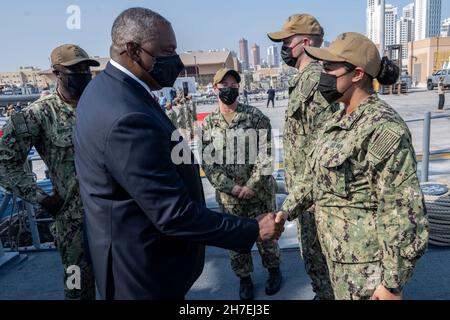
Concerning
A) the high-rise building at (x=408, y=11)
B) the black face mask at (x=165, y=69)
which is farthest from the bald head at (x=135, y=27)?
the high-rise building at (x=408, y=11)

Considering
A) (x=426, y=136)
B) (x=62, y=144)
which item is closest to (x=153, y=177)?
(x=62, y=144)

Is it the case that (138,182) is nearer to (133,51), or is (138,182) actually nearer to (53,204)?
(133,51)

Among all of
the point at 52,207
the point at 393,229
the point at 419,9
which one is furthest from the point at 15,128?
the point at 419,9

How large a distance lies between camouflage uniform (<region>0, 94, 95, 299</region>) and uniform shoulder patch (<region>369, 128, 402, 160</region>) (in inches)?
76.4

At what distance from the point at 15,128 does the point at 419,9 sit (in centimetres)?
20006

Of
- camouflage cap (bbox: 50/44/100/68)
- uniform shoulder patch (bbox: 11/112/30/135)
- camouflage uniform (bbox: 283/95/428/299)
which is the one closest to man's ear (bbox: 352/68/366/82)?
camouflage uniform (bbox: 283/95/428/299)

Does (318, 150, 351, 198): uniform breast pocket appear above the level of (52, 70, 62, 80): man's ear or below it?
below

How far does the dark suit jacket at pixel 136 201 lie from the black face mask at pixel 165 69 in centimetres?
11

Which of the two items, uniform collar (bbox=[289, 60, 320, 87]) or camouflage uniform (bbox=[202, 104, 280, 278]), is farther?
camouflage uniform (bbox=[202, 104, 280, 278])

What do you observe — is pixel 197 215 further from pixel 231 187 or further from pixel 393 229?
pixel 231 187

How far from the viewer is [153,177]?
1.38 metres

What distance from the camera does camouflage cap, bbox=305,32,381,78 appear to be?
178 centimetres

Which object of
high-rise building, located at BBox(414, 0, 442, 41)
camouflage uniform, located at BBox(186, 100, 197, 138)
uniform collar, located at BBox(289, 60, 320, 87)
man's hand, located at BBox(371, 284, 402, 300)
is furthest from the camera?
high-rise building, located at BBox(414, 0, 442, 41)

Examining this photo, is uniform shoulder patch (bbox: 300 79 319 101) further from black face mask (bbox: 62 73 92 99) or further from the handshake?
black face mask (bbox: 62 73 92 99)
